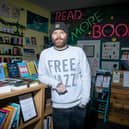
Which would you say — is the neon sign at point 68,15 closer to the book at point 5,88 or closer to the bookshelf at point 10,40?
the bookshelf at point 10,40

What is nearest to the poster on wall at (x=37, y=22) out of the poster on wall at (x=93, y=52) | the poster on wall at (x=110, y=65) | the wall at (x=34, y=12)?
the wall at (x=34, y=12)

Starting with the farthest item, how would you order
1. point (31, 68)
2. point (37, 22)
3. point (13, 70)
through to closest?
point (37, 22)
point (31, 68)
point (13, 70)

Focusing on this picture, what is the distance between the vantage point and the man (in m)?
1.58

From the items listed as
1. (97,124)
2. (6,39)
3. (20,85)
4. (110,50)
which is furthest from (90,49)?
(20,85)

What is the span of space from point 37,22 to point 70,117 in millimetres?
2994

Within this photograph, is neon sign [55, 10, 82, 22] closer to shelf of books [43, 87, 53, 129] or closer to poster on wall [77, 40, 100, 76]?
poster on wall [77, 40, 100, 76]

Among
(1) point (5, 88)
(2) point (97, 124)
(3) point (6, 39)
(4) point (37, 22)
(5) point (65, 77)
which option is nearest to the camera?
(1) point (5, 88)

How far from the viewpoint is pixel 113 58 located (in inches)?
152

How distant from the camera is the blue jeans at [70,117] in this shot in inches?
64.3

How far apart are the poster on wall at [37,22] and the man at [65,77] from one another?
2.54m

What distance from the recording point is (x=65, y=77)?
1.58 m

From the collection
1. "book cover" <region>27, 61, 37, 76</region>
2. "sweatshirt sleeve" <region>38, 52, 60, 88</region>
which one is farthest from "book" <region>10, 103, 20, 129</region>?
"book cover" <region>27, 61, 37, 76</region>

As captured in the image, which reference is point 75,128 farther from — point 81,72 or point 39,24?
point 39,24

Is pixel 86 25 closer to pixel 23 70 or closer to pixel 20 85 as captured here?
pixel 23 70
